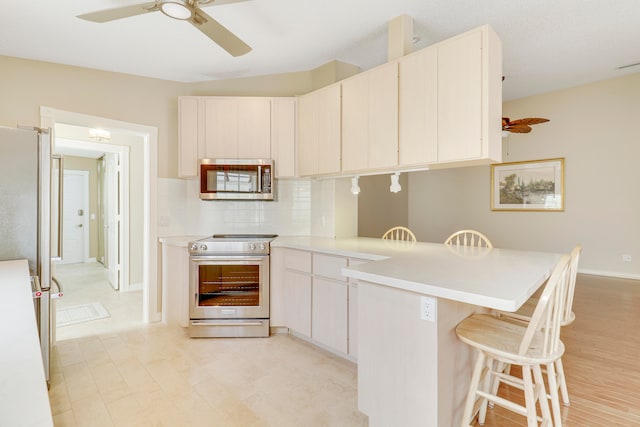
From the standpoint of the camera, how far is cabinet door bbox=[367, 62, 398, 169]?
8.16 feet

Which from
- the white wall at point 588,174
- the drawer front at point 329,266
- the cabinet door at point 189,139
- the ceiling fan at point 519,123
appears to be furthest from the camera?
the white wall at point 588,174

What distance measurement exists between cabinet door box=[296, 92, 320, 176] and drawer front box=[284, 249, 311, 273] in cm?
84

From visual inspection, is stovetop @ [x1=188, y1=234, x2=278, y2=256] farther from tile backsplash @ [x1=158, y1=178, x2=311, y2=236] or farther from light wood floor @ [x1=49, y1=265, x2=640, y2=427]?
light wood floor @ [x1=49, y1=265, x2=640, y2=427]

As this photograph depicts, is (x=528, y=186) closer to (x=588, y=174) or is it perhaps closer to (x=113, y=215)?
(x=588, y=174)

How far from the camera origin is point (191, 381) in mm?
2236

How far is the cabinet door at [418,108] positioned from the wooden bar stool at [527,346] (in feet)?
3.87

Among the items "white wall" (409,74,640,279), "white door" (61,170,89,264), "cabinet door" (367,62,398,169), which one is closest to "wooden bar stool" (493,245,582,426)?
"cabinet door" (367,62,398,169)

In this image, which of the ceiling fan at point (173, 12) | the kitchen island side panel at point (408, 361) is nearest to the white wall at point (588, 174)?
the kitchen island side panel at point (408, 361)

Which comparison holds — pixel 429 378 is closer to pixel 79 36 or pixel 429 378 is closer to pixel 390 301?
pixel 390 301

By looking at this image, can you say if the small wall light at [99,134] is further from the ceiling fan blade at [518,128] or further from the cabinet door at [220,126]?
the ceiling fan blade at [518,128]

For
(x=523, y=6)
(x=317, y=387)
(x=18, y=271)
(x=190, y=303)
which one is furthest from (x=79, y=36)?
(x=523, y=6)

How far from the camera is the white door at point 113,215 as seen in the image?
15.5ft

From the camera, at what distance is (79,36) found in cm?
250

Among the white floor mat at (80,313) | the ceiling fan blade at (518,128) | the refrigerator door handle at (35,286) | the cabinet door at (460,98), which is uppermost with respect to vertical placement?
the ceiling fan blade at (518,128)
